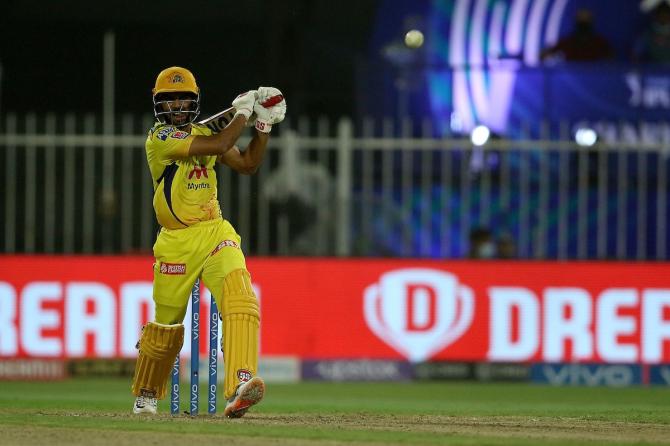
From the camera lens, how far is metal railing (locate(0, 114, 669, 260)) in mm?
15367

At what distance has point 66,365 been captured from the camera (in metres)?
15.0

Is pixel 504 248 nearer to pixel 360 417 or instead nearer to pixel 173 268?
pixel 360 417

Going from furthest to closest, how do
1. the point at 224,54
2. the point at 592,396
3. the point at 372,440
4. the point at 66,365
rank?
the point at 224,54 → the point at 66,365 → the point at 592,396 → the point at 372,440

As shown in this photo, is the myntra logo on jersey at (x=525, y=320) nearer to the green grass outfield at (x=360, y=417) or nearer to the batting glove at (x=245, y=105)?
the green grass outfield at (x=360, y=417)

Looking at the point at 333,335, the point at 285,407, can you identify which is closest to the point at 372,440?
the point at 285,407

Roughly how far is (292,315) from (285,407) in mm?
3557

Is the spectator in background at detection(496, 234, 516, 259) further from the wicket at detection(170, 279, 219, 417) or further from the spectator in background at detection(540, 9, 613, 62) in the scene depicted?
the wicket at detection(170, 279, 219, 417)

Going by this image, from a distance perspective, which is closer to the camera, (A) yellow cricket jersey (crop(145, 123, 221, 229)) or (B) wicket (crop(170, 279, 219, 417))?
(A) yellow cricket jersey (crop(145, 123, 221, 229))

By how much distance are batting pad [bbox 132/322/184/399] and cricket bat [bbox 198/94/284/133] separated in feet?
4.26

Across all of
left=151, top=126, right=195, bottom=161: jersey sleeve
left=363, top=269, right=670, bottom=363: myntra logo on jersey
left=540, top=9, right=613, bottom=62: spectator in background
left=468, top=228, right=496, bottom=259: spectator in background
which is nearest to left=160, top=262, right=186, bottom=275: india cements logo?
left=151, top=126, right=195, bottom=161: jersey sleeve

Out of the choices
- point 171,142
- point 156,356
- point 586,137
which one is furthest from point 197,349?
point 586,137

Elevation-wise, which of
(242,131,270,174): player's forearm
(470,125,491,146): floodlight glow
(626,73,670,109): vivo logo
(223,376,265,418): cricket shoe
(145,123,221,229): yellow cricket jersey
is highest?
(626,73,670,109): vivo logo

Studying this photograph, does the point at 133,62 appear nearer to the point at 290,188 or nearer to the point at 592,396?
the point at 290,188

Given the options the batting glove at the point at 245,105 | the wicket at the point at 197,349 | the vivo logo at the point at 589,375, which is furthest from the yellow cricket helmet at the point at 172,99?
the vivo logo at the point at 589,375
